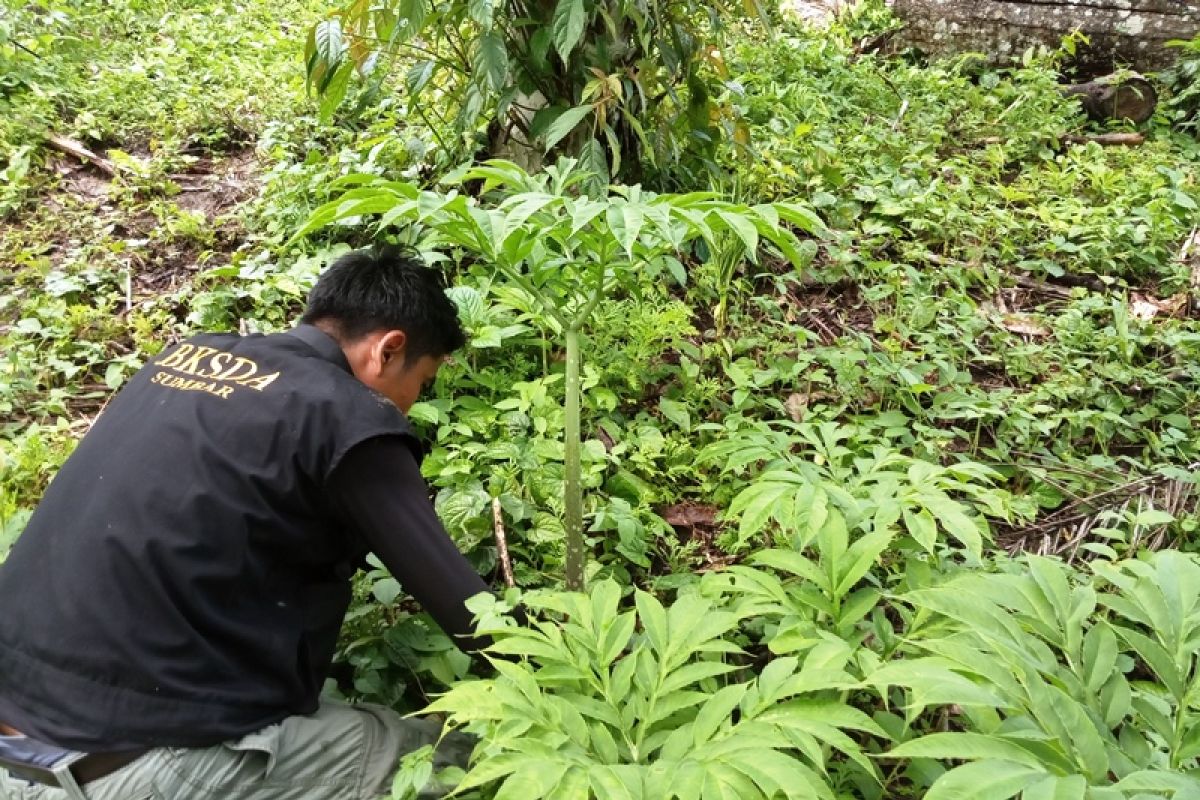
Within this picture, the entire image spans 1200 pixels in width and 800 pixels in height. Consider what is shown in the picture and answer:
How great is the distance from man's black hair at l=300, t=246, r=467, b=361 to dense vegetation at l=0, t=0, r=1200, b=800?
0.14 metres

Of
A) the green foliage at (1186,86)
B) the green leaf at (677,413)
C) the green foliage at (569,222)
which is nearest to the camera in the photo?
the green foliage at (569,222)

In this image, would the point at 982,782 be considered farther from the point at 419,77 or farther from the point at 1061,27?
the point at 1061,27

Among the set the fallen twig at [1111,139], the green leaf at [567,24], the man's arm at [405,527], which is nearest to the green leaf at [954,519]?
the man's arm at [405,527]

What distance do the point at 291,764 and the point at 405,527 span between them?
630mm

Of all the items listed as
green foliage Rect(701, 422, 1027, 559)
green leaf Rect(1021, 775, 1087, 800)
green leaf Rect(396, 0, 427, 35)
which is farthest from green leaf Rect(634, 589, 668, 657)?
green leaf Rect(396, 0, 427, 35)

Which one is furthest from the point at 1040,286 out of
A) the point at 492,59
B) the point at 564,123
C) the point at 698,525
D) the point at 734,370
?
the point at 492,59

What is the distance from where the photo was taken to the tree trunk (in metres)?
5.86

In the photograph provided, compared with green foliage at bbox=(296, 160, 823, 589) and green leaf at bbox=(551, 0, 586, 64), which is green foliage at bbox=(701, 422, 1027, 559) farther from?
green leaf at bbox=(551, 0, 586, 64)

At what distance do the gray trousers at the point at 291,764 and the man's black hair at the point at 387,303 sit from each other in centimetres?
92

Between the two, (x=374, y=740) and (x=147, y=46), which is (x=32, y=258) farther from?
(x=374, y=740)

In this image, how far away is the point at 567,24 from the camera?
117 inches

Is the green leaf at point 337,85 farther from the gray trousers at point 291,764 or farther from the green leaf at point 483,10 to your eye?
the gray trousers at point 291,764

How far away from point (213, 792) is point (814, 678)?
1.30 meters

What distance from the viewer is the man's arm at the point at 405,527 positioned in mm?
1743
